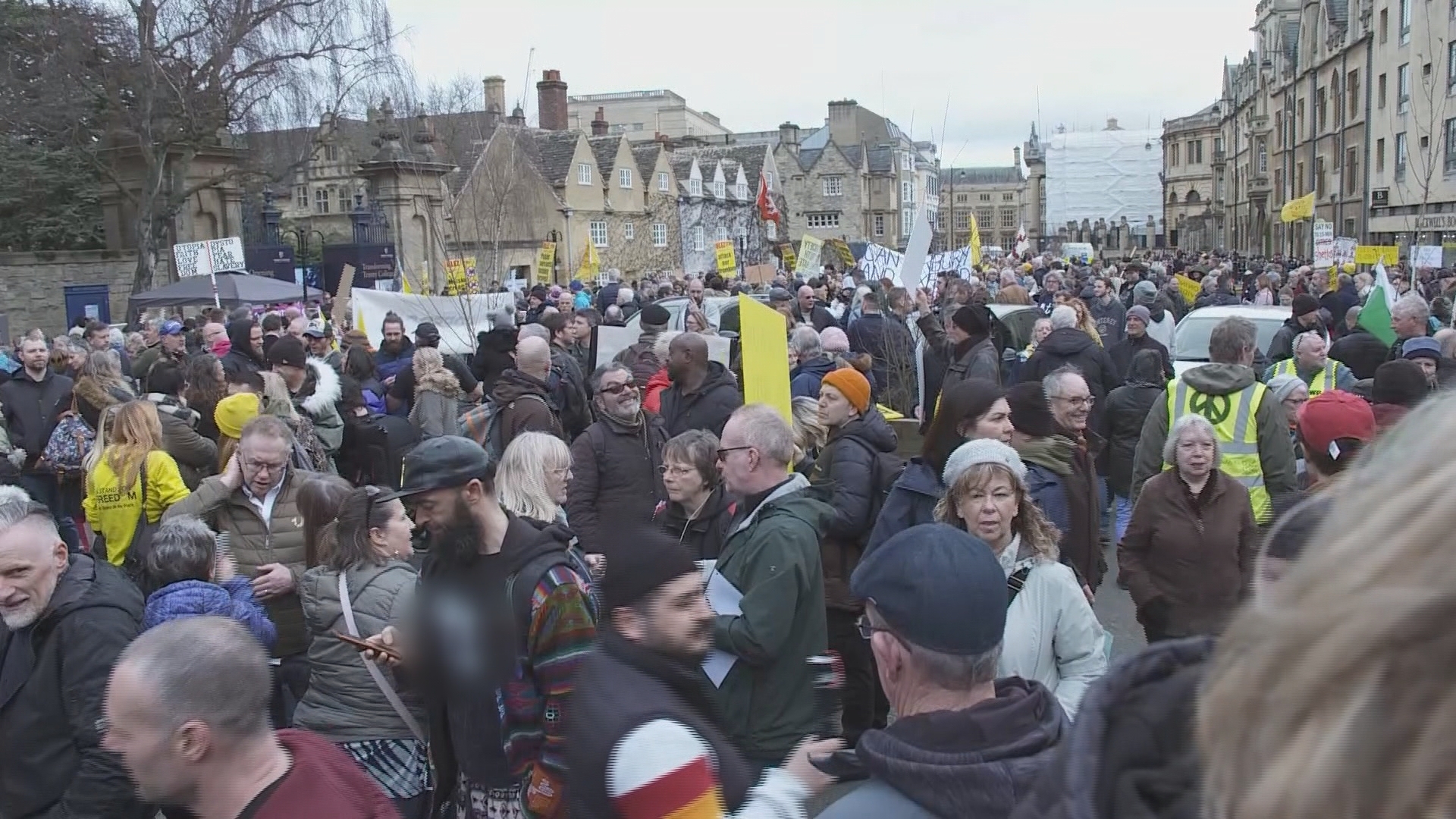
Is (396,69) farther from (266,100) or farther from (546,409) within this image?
(546,409)

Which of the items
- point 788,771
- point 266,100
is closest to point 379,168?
point 266,100

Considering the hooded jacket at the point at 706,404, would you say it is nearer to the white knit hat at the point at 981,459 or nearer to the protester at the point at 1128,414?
the protester at the point at 1128,414

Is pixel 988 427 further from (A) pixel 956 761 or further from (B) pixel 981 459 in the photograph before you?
(A) pixel 956 761

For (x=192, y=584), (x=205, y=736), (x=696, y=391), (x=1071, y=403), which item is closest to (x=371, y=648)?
(x=192, y=584)

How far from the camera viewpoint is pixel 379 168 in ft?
72.6

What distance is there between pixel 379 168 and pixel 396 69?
11634mm

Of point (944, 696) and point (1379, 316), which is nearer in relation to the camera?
point (944, 696)

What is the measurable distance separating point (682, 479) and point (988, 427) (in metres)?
1.36

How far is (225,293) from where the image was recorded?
1778 centimetres

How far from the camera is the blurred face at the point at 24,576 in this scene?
11.8 feet

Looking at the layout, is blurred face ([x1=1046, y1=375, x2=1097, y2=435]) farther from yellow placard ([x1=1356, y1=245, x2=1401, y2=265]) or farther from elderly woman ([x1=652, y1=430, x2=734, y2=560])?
yellow placard ([x1=1356, y1=245, x2=1401, y2=265])

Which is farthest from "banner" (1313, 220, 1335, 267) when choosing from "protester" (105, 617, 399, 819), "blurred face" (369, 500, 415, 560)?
"protester" (105, 617, 399, 819)

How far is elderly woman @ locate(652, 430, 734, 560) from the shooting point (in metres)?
4.90

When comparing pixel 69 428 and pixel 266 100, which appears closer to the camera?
pixel 69 428
